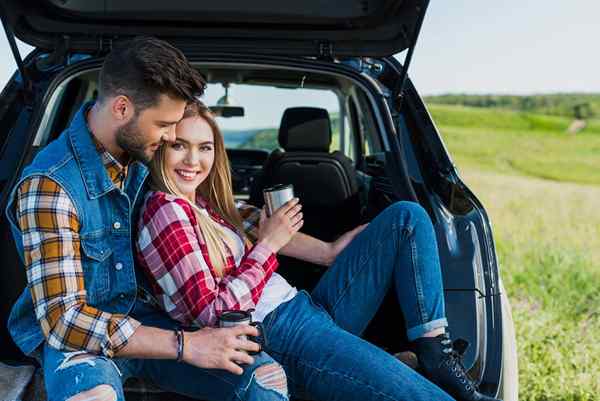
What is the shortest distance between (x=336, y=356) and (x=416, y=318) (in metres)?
0.29

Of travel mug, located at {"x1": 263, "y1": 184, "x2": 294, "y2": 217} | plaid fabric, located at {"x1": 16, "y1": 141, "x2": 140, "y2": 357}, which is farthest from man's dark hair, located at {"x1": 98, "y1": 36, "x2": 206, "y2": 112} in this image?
travel mug, located at {"x1": 263, "y1": 184, "x2": 294, "y2": 217}

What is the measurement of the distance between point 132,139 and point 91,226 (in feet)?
0.76

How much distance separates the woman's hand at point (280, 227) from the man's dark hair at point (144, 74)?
0.47 meters

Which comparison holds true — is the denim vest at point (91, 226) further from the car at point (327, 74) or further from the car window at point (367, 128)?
the car window at point (367, 128)

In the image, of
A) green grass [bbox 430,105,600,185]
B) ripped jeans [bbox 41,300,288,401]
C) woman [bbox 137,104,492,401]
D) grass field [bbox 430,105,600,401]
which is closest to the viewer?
ripped jeans [bbox 41,300,288,401]

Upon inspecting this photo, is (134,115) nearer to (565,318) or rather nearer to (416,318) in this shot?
(416,318)

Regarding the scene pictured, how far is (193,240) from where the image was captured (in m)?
1.81

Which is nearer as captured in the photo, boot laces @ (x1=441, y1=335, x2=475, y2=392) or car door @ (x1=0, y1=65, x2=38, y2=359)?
boot laces @ (x1=441, y1=335, x2=475, y2=392)

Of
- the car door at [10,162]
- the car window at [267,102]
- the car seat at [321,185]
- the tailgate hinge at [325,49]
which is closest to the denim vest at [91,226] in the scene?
the car door at [10,162]

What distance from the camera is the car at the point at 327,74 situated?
6.52 ft

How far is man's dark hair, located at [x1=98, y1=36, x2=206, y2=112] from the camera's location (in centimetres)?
165

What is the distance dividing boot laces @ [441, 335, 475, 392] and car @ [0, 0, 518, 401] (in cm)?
2

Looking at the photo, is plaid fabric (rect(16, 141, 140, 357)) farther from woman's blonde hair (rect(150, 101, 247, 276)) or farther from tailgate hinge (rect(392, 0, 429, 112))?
tailgate hinge (rect(392, 0, 429, 112))

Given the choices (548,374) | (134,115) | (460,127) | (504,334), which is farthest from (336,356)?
(460,127)
